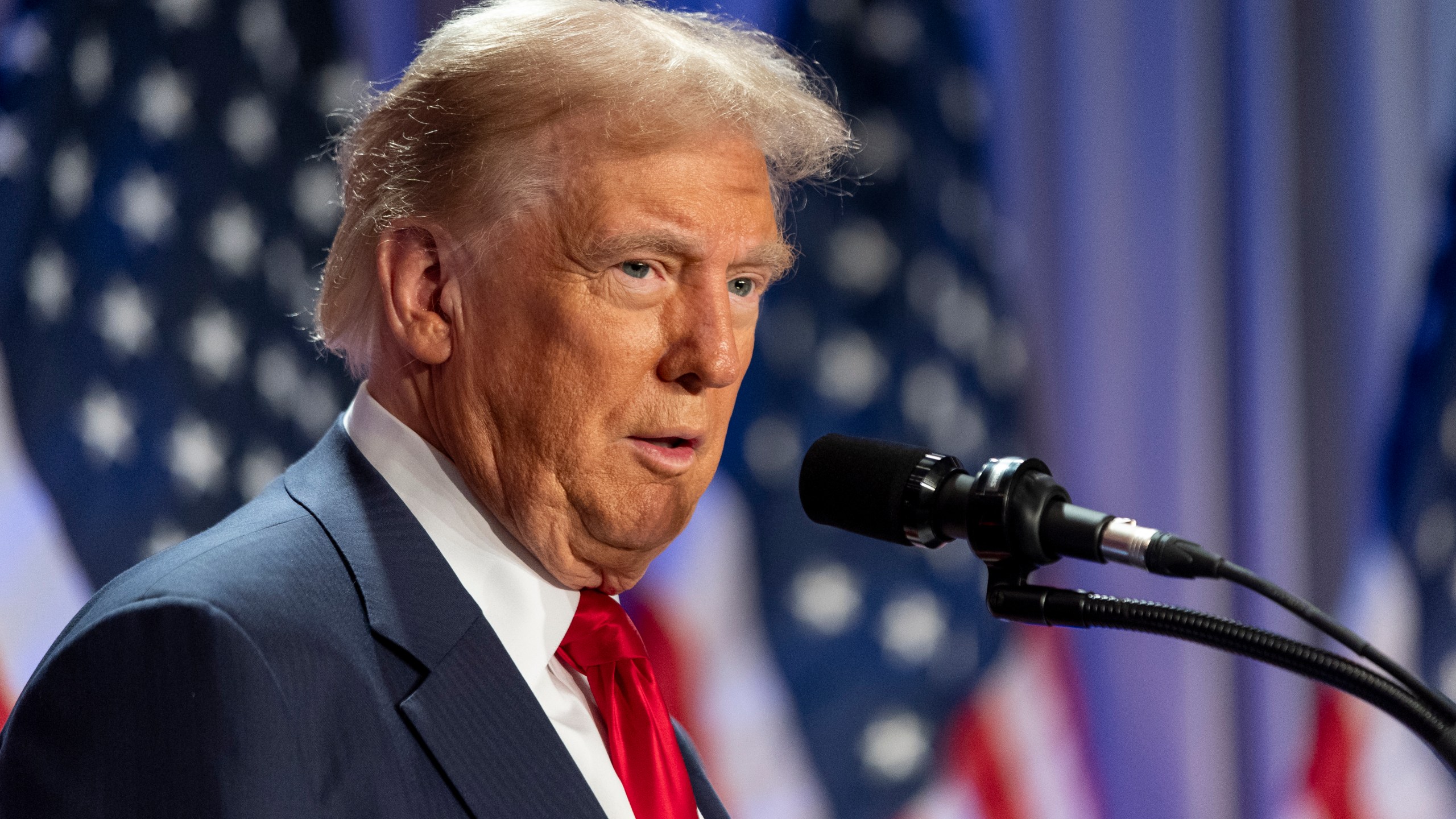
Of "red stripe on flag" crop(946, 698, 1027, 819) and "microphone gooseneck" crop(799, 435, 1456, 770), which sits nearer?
"microphone gooseneck" crop(799, 435, 1456, 770)

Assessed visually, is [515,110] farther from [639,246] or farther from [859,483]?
[859,483]

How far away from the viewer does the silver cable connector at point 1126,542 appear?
2.99 ft

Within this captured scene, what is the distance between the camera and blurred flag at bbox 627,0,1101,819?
2.74 meters

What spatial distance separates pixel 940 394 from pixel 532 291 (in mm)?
1818

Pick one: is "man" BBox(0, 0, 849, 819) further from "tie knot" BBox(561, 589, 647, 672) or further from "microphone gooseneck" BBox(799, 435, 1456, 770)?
"microphone gooseneck" BBox(799, 435, 1456, 770)

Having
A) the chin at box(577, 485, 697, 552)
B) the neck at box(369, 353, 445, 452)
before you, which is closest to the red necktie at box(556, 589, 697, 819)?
the chin at box(577, 485, 697, 552)

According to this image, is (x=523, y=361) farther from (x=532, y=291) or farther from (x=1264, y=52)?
(x=1264, y=52)

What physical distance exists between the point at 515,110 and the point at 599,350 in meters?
0.26

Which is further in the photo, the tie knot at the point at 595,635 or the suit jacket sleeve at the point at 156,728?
the tie knot at the point at 595,635

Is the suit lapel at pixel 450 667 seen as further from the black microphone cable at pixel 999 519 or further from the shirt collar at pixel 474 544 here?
Result: the black microphone cable at pixel 999 519

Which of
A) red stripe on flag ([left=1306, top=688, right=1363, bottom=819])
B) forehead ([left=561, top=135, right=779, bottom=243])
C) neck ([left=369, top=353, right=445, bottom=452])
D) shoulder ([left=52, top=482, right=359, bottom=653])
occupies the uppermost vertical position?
forehead ([left=561, top=135, right=779, bottom=243])

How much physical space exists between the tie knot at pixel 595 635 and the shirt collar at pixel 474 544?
35 millimetres

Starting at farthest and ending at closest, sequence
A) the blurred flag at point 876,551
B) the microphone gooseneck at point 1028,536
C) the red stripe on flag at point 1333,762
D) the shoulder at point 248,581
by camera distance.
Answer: the red stripe on flag at point 1333,762 < the blurred flag at point 876,551 < the shoulder at point 248,581 < the microphone gooseneck at point 1028,536

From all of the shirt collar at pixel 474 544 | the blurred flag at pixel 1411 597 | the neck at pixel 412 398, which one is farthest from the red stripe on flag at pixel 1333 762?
the neck at pixel 412 398
